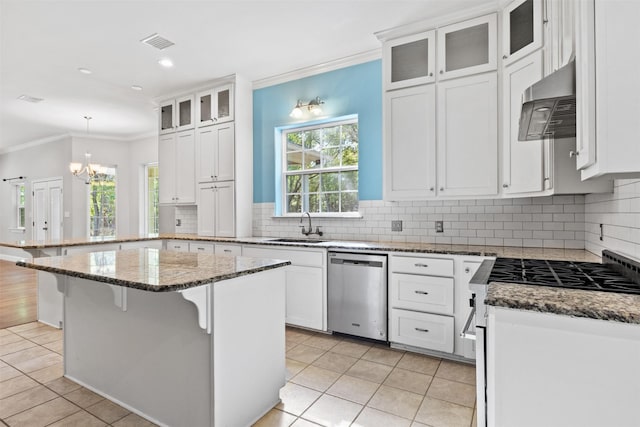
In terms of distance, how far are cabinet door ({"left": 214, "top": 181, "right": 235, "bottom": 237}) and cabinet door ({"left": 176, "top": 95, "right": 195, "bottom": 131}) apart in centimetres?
102

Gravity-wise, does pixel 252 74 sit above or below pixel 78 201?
above

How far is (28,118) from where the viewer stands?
6039 millimetres

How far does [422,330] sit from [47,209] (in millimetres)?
8634

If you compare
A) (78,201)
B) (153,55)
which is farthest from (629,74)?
(78,201)

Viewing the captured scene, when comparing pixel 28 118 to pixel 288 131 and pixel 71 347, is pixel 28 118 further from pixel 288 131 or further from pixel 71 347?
pixel 71 347

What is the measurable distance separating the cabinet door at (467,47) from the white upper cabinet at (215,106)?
254 cm

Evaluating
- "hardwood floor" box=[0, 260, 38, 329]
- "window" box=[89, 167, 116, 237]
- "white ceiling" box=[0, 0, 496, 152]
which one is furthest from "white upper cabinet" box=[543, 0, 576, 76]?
"window" box=[89, 167, 116, 237]

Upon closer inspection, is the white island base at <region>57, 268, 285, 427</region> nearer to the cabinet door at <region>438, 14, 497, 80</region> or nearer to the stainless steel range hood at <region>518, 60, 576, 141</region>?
the stainless steel range hood at <region>518, 60, 576, 141</region>

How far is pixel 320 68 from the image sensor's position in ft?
13.2

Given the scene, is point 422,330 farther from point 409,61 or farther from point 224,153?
point 224,153

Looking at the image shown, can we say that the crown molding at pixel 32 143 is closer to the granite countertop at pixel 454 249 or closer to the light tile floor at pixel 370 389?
the granite countertop at pixel 454 249

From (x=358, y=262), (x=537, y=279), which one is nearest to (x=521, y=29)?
(x=537, y=279)

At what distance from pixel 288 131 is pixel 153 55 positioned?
1676 mm

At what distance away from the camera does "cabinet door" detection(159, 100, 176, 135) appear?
194 inches
